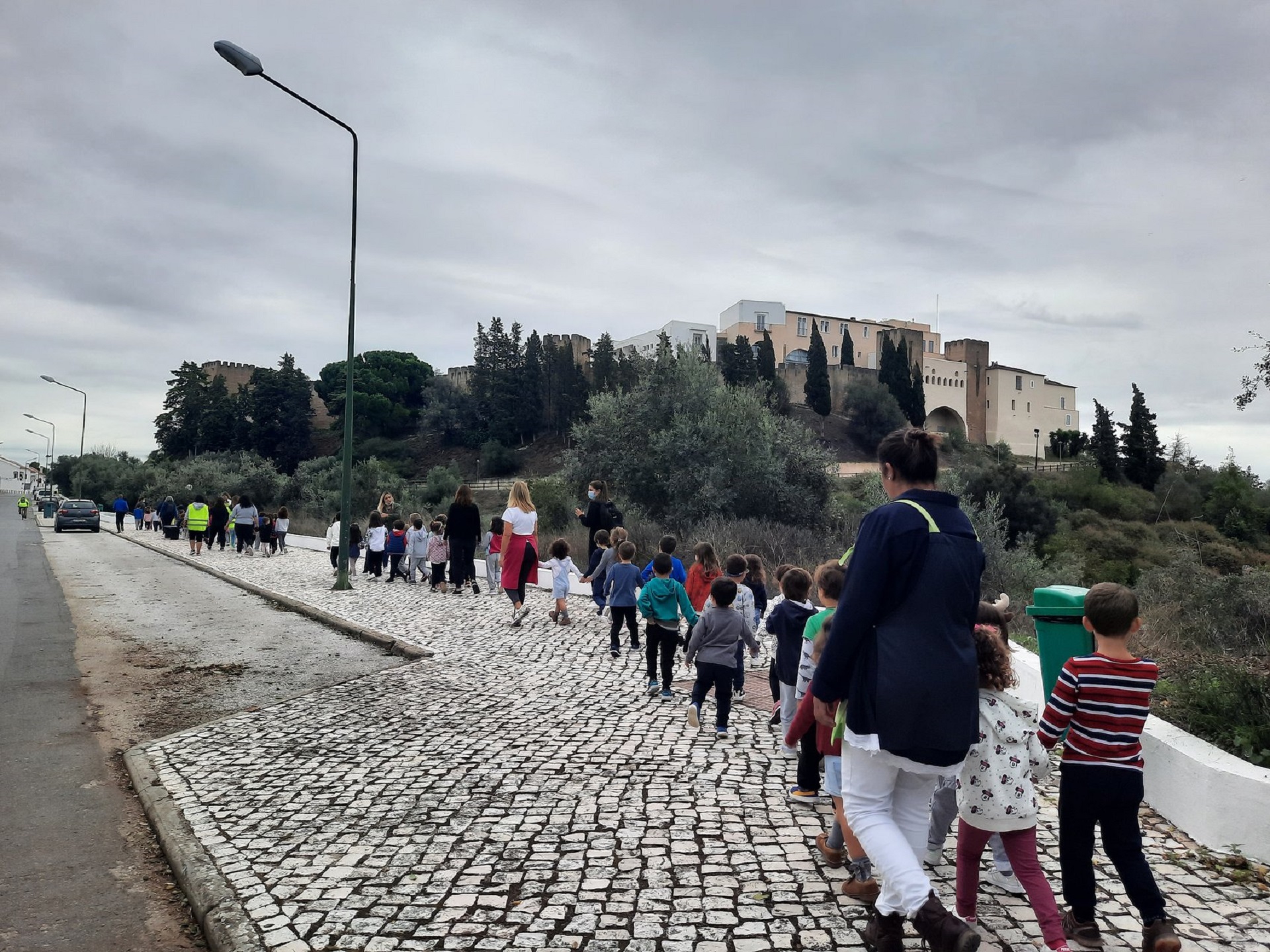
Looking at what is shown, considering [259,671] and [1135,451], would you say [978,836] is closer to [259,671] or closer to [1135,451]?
[259,671]

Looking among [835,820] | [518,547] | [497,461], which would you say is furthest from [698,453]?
[497,461]

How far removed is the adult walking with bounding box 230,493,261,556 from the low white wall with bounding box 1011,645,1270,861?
24.9m

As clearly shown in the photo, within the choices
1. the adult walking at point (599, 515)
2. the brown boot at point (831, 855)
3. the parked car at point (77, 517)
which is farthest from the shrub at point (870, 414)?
the brown boot at point (831, 855)

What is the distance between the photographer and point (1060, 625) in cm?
589

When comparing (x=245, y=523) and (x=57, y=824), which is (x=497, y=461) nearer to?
(x=245, y=523)

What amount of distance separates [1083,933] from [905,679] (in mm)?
1378

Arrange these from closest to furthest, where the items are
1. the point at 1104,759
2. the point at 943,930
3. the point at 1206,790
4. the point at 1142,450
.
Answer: the point at 943,930 → the point at 1104,759 → the point at 1206,790 → the point at 1142,450

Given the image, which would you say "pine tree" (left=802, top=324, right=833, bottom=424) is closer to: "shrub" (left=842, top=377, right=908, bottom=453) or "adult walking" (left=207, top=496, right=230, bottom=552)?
"shrub" (left=842, top=377, right=908, bottom=453)

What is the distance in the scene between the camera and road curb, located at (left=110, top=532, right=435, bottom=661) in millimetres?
10172

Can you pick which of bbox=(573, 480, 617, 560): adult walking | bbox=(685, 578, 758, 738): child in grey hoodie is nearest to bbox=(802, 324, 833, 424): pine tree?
bbox=(573, 480, 617, 560): adult walking

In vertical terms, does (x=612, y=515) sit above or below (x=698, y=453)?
below

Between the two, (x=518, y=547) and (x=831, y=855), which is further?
(x=518, y=547)

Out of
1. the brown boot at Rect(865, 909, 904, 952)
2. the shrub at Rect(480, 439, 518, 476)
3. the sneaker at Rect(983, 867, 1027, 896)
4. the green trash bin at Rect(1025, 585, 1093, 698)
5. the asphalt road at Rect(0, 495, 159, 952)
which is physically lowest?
the asphalt road at Rect(0, 495, 159, 952)

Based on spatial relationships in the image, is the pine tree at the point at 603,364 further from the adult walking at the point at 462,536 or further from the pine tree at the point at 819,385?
the adult walking at the point at 462,536
